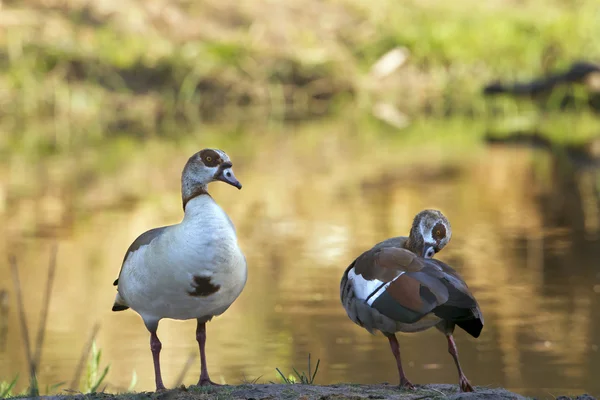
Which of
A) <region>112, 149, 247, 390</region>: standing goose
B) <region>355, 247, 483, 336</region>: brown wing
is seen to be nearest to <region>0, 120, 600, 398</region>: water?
<region>112, 149, 247, 390</region>: standing goose

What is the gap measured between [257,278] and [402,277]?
468 cm

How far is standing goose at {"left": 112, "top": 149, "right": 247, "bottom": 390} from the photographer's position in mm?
4824

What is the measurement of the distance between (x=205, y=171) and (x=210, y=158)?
61 millimetres

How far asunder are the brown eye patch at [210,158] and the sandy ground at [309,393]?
3.18ft

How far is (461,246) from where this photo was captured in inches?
415

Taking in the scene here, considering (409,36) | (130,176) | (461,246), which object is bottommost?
(461,246)

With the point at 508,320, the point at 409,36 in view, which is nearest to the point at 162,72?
the point at 409,36

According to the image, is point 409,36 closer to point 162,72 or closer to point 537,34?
point 537,34

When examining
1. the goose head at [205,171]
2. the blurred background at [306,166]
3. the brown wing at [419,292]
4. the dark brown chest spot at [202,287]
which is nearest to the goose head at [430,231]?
the brown wing at [419,292]

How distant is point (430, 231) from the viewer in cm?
532

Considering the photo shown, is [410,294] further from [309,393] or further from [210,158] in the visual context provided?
[210,158]

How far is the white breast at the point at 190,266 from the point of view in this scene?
190 inches

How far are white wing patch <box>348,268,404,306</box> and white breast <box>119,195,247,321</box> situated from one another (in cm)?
48

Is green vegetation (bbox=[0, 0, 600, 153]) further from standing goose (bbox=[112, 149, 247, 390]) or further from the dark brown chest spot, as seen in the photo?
the dark brown chest spot
